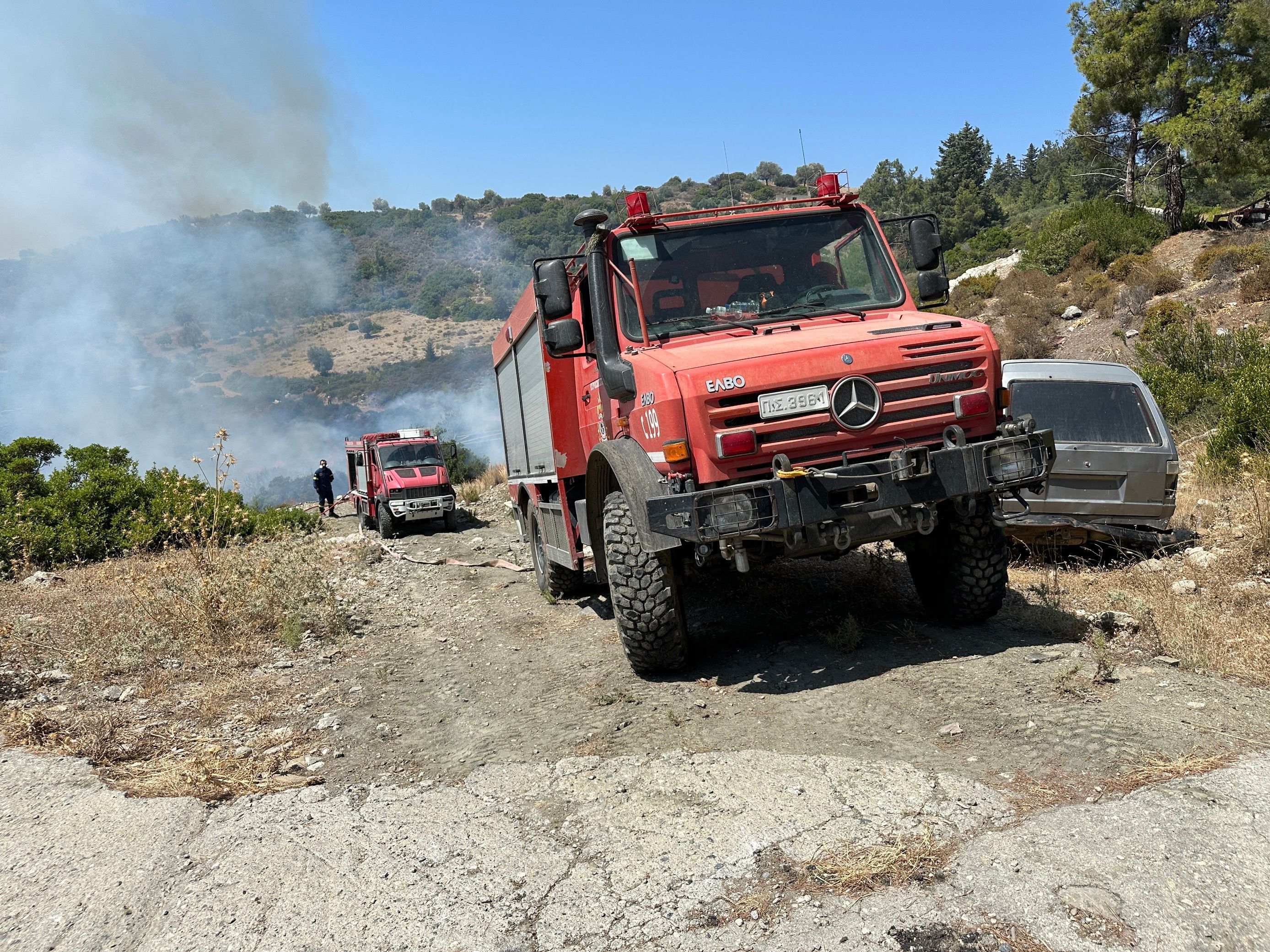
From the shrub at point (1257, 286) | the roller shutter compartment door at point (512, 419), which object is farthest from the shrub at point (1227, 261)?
the roller shutter compartment door at point (512, 419)

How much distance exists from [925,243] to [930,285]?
30 cm

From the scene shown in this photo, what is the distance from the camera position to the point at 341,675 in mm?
6973

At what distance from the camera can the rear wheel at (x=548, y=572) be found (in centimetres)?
912

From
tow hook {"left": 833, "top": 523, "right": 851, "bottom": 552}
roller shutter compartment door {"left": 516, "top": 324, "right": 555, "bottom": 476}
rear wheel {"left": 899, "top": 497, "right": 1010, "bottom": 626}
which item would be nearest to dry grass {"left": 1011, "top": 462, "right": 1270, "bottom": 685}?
rear wheel {"left": 899, "top": 497, "right": 1010, "bottom": 626}

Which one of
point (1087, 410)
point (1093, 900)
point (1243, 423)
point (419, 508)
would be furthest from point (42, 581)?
point (1243, 423)

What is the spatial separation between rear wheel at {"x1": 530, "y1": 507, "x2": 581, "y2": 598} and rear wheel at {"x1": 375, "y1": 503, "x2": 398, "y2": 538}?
10044 millimetres

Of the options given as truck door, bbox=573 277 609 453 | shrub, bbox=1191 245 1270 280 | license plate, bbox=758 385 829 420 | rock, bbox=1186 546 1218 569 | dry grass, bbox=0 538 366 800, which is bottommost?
rock, bbox=1186 546 1218 569

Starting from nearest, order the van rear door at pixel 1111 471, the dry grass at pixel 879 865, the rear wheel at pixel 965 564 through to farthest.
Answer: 1. the dry grass at pixel 879 865
2. the rear wheel at pixel 965 564
3. the van rear door at pixel 1111 471

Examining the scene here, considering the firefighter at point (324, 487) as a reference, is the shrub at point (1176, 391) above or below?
below

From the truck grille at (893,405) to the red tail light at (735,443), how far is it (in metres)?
0.05

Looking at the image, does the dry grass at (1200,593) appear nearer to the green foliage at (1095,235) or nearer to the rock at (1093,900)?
the rock at (1093,900)

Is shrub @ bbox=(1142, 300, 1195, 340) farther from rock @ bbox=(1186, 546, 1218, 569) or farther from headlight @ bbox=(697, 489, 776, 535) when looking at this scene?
headlight @ bbox=(697, 489, 776, 535)

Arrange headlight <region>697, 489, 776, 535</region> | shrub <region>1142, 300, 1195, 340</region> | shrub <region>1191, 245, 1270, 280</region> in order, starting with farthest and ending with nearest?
1. shrub <region>1191, 245, 1270, 280</region>
2. shrub <region>1142, 300, 1195, 340</region>
3. headlight <region>697, 489, 776, 535</region>

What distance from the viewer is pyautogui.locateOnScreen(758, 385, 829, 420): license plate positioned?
4754mm
